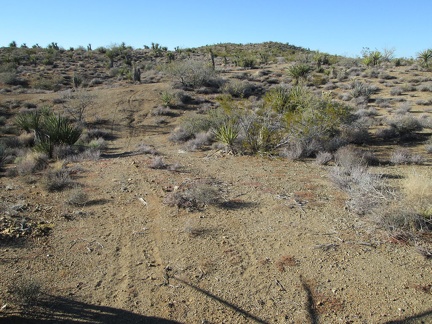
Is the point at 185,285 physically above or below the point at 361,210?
below

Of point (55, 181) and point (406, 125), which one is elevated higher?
point (406, 125)

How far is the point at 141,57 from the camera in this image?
5353 centimetres

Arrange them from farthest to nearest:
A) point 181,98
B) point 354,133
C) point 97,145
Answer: point 181,98 < point 97,145 < point 354,133

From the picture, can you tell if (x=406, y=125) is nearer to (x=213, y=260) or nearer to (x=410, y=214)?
(x=410, y=214)

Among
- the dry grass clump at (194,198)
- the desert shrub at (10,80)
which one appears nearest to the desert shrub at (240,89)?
the desert shrub at (10,80)

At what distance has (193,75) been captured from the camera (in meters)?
31.2

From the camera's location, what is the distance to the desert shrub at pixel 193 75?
3108cm

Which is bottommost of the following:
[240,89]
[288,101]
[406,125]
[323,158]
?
[323,158]

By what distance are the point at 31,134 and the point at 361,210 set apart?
56.0ft

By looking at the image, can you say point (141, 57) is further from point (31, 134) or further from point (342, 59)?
point (31, 134)

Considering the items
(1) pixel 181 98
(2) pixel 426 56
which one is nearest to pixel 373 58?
(2) pixel 426 56

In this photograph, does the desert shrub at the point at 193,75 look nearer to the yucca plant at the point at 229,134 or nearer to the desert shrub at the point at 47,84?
the desert shrub at the point at 47,84

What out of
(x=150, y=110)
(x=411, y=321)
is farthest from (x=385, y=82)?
(x=411, y=321)

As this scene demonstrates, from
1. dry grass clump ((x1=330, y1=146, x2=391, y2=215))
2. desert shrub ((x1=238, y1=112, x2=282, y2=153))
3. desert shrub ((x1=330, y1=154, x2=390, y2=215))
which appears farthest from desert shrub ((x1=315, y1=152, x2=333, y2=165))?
desert shrub ((x1=238, y1=112, x2=282, y2=153))
